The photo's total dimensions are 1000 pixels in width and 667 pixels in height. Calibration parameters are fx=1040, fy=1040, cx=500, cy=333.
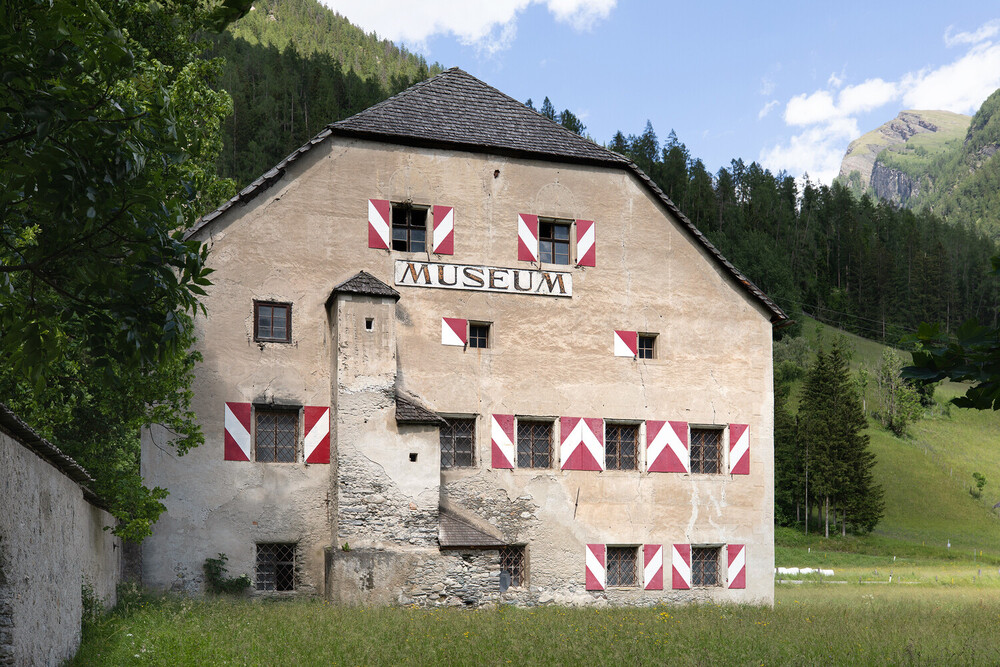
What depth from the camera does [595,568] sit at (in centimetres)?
1986

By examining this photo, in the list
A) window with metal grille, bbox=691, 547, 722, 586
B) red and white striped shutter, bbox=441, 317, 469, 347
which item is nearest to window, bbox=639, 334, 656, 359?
red and white striped shutter, bbox=441, 317, 469, 347

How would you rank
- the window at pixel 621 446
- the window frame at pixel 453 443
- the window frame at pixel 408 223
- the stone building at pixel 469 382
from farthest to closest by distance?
the window at pixel 621 446 → the window frame at pixel 408 223 → the window frame at pixel 453 443 → the stone building at pixel 469 382

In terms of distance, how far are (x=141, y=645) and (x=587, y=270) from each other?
1206cm

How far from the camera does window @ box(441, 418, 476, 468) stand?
64.0 ft

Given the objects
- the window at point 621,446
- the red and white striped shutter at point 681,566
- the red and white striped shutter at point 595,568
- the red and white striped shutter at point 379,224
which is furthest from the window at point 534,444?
the red and white striped shutter at point 379,224

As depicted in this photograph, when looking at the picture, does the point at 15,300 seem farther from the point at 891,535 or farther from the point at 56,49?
the point at 891,535

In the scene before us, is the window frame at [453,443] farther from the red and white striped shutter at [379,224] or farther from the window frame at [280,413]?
the red and white striped shutter at [379,224]

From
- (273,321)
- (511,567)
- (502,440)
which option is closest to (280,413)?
(273,321)

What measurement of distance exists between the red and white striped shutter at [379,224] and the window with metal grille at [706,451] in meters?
7.32

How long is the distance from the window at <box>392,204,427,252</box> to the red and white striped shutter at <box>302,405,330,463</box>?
11.3 ft

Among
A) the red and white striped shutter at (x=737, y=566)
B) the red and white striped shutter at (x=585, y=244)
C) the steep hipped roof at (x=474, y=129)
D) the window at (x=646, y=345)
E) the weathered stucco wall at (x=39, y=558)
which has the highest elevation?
the steep hipped roof at (x=474, y=129)

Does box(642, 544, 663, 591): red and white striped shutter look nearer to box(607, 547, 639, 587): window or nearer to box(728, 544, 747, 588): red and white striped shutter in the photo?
box(607, 547, 639, 587): window

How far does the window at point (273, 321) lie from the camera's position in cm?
1898

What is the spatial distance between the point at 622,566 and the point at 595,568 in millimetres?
686
